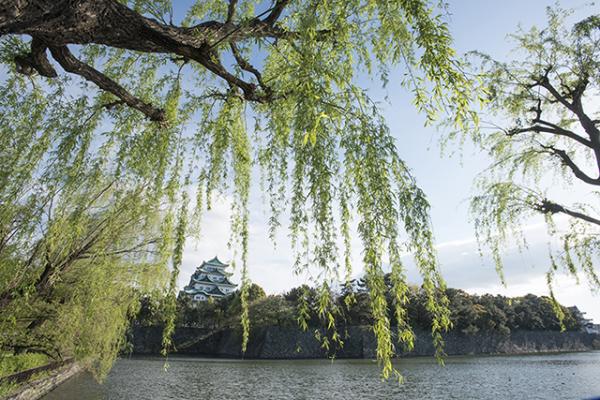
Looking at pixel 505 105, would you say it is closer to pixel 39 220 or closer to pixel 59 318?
pixel 39 220

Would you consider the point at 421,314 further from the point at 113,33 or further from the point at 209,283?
the point at 113,33

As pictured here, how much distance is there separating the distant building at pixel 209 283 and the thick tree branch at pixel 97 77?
4481 centimetres

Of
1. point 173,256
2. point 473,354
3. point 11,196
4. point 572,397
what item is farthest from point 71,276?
point 473,354

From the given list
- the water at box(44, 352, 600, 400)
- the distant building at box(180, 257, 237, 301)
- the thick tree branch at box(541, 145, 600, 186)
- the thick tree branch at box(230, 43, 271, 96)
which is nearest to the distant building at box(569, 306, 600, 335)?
the water at box(44, 352, 600, 400)

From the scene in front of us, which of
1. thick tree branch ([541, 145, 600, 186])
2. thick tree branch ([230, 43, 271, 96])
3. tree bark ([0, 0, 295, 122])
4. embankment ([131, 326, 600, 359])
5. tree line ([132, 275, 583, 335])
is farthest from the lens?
tree line ([132, 275, 583, 335])

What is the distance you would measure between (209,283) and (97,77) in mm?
48013

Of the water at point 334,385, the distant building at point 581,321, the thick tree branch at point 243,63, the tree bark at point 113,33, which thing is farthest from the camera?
the distant building at point 581,321

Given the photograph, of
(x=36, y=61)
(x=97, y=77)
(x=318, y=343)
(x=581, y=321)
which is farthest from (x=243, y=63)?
(x=581, y=321)

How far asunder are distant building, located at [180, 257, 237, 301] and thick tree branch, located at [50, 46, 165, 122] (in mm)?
44811

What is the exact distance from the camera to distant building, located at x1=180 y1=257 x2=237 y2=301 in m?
46.2

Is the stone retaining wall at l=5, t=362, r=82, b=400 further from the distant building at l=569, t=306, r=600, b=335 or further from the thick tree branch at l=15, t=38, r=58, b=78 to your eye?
the distant building at l=569, t=306, r=600, b=335

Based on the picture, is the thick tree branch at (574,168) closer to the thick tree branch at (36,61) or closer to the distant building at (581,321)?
the thick tree branch at (36,61)

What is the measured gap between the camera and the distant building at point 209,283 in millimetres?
46219

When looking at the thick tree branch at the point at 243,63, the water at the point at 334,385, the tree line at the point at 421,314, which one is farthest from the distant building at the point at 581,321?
the thick tree branch at the point at 243,63
